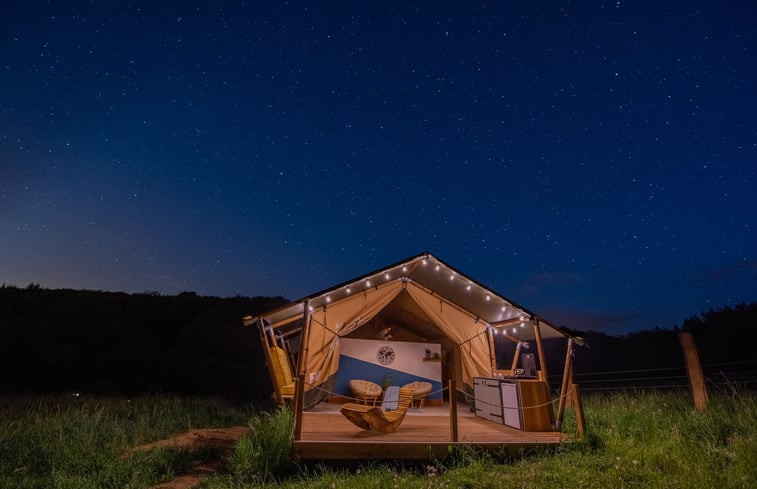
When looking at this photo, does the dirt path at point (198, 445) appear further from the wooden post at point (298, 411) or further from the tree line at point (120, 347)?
the tree line at point (120, 347)

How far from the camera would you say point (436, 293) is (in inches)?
381

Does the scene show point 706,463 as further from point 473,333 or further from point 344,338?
point 344,338

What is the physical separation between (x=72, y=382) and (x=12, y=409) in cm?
822

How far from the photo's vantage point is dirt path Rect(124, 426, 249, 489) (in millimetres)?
5395

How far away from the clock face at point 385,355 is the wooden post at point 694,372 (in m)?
6.71

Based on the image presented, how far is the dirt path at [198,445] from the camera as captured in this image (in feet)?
17.7

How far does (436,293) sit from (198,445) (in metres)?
5.71

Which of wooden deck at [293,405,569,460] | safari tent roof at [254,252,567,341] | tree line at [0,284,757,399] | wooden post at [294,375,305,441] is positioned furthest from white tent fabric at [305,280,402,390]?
tree line at [0,284,757,399]

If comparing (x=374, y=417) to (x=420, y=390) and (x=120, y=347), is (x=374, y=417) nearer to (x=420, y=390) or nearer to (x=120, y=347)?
(x=420, y=390)

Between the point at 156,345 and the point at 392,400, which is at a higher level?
the point at 156,345

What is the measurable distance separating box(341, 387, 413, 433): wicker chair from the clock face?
15.6 ft

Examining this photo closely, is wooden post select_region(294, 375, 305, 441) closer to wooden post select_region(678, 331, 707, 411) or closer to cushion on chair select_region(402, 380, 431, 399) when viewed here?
cushion on chair select_region(402, 380, 431, 399)

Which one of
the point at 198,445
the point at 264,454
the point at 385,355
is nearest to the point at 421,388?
the point at 385,355

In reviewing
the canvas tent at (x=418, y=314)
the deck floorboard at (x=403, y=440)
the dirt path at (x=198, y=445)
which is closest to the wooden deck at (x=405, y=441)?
the deck floorboard at (x=403, y=440)
